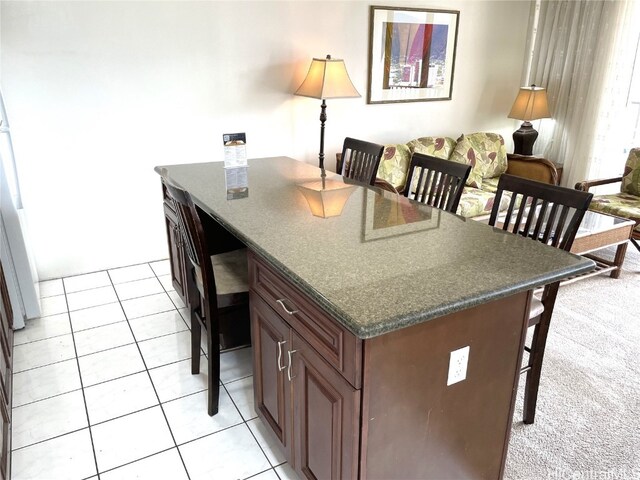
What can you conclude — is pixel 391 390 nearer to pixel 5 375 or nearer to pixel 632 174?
pixel 5 375

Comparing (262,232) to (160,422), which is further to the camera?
(160,422)

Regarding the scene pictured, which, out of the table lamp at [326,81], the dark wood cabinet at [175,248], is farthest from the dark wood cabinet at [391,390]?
the table lamp at [326,81]

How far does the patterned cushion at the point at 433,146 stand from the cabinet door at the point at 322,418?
310cm

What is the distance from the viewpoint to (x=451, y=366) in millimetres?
1306

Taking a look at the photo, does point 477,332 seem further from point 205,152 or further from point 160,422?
point 205,152

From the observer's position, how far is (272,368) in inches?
65.6

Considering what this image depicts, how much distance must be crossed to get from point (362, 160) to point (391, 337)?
187 centimetres

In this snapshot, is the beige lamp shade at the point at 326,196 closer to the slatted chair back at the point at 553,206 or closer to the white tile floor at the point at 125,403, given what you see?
the slatted chair back at the point at 553,206

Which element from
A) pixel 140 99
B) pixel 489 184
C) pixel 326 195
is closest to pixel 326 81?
pixel 140 99

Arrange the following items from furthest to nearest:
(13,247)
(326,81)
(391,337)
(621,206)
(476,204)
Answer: (476,204), (621,206), (326,81), (13,247), (391,337)

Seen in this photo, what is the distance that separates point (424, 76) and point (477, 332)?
3.63 meters

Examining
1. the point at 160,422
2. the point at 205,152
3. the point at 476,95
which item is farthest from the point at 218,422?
the point at 476,95

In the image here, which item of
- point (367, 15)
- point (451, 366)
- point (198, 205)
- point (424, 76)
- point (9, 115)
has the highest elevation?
point (367, 15)

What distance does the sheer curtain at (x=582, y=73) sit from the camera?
4.20 meters
